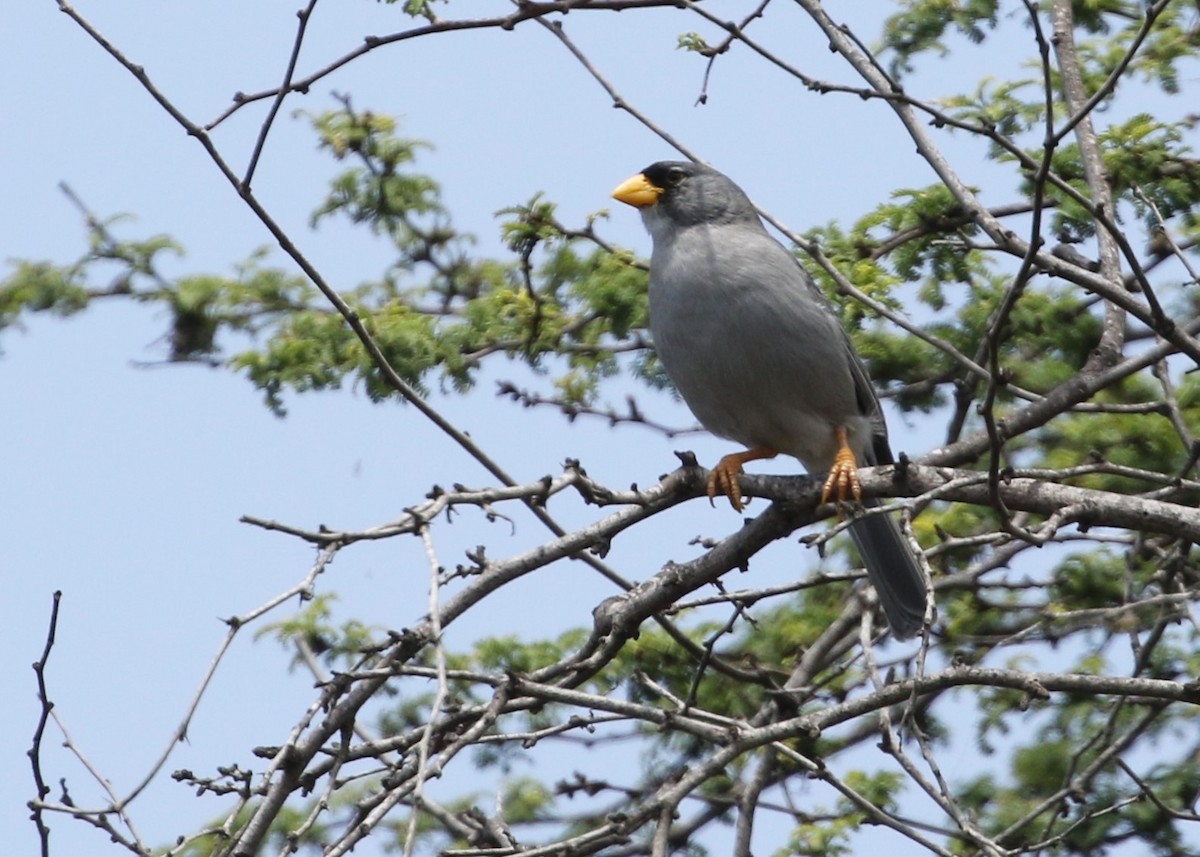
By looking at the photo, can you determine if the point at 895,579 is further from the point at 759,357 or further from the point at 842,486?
the point at 842,486

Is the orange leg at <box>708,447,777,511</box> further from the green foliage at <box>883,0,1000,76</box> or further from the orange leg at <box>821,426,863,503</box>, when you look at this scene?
the green foliage at <box>883,0,1000,76</box>

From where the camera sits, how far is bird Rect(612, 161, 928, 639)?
649 cm

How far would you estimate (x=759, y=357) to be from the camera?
648cm

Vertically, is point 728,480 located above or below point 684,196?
below

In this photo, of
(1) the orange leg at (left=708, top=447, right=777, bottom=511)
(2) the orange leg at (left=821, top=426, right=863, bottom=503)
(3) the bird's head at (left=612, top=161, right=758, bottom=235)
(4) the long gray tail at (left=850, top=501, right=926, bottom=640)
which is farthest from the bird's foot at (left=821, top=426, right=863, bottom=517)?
(3) the bird's head at (left=612, top=161, right=758, bottom=235)

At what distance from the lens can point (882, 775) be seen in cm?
700

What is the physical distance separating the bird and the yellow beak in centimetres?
12

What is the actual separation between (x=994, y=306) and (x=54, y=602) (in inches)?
193

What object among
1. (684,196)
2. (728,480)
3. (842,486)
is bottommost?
(842,486)

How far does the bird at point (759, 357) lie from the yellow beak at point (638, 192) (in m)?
0.12

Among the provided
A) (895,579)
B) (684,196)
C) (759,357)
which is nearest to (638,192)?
(684,196)

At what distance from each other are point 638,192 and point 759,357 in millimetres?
1405

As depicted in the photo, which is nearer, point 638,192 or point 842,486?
point 842,486

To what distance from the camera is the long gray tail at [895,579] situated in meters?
7.06
